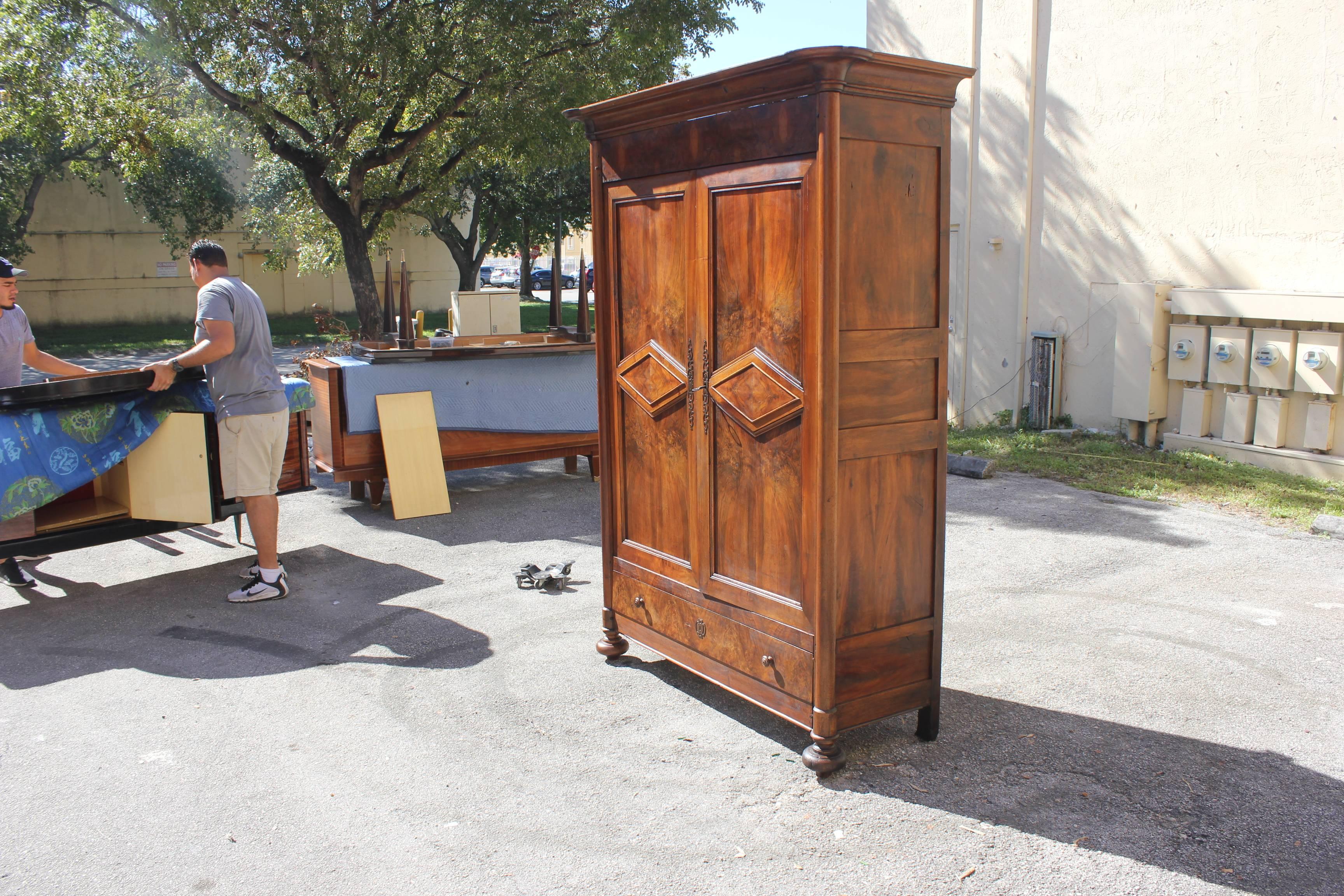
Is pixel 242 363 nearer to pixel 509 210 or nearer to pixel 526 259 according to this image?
pixel 509 210

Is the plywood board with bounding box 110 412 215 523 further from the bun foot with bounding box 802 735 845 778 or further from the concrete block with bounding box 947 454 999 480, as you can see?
the concrete block with bounding box 947 454 999 480

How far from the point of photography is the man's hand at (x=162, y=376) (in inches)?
218

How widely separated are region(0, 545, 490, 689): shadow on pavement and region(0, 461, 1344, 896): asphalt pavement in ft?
0.08

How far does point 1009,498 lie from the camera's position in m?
7.70

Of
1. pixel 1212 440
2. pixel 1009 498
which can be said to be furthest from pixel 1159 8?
pixel 1009 498

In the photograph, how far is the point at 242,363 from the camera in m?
5.55

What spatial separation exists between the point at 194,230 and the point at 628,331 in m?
24.0

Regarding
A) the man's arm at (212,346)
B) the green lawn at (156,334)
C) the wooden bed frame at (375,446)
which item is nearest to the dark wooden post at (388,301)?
the wooden bed frame at (375,446)

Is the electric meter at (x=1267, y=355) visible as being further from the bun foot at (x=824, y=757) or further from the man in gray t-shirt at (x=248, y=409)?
the man in gray t-shirt at (x=248, y=409)

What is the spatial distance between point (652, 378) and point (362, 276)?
1204 centimetres

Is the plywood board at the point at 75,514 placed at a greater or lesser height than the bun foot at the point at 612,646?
greater

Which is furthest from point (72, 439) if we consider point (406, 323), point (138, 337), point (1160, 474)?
point (138, 337)

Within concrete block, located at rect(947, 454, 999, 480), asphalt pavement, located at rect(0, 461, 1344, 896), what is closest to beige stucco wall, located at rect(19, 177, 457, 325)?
concrete block, located at rect(947, 454, 999, 480)

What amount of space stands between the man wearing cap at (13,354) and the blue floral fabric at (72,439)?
0.39 meters
